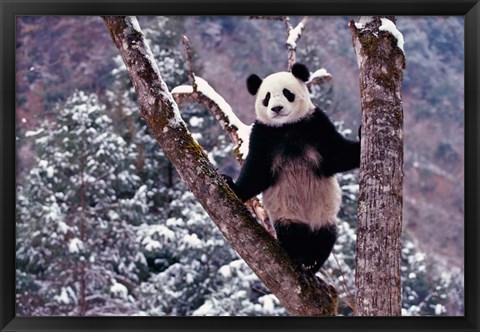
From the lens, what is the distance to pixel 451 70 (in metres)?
21.8

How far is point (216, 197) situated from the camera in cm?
338

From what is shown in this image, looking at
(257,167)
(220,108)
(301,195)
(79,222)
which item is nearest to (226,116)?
(220,108)

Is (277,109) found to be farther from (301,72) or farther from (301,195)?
(301,195)

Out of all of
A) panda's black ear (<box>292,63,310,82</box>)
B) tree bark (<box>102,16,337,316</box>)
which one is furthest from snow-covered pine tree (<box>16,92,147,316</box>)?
tree bark (<box>102,16,337,316</box>)

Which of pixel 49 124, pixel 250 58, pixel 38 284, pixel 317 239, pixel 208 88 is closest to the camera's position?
pixel 317 239

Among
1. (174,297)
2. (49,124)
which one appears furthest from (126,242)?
(49,124)

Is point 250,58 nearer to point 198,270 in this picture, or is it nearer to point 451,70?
point 451,70

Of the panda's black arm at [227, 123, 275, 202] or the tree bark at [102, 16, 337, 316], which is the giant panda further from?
the tree bark at [102, 16, 337, 316]

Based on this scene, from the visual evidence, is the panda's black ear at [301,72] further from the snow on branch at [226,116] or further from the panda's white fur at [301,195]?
the snow on branch at [226,116]

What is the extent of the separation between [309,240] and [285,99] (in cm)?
83

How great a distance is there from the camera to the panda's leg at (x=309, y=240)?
386 cm

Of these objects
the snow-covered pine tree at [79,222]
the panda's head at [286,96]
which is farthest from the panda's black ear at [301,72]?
the snow-covered pine tree at [79,222]

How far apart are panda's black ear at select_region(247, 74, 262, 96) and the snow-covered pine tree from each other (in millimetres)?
7357

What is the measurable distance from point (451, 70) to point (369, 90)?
19717 mm
